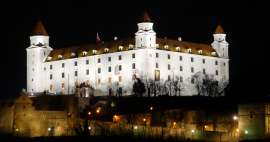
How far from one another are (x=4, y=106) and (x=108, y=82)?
3617 centimetres

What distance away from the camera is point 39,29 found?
14112 centimetres

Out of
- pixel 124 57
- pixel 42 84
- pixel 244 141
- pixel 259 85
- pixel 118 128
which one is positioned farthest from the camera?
pixel 42 84

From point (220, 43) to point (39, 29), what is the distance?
24845 millimetres

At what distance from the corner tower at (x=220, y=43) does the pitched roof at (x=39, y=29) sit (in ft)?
76.0

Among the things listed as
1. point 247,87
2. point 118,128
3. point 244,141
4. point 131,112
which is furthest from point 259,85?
point 244,141

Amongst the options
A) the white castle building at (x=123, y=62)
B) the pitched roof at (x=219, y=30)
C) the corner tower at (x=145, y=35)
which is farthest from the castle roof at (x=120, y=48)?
→ the pitched roof at (x=219, y=30)

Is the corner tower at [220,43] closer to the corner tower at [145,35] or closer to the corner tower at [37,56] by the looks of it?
the corner tower at [145,35]

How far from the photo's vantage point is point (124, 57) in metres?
127

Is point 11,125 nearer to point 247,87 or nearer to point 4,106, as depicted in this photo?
point 4,106

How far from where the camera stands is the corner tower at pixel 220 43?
136 metres

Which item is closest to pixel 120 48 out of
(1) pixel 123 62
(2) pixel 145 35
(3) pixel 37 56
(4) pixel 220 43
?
(1) pixel 123 62

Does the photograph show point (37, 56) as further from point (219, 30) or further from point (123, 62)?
point (219, 30)

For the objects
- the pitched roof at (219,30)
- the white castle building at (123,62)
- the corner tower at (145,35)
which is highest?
the pitched roof at (219,30)

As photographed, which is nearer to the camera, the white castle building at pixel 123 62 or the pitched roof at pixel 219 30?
the white castle building at pixel 123 62
